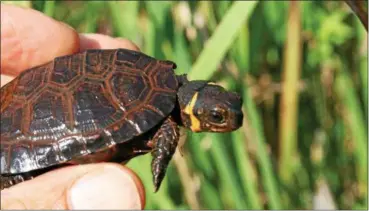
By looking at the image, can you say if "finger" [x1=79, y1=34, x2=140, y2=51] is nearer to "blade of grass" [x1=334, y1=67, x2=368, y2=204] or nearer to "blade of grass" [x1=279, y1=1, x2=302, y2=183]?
"blade of grass" [x1=279, y1=1, x2=302, y2=183]

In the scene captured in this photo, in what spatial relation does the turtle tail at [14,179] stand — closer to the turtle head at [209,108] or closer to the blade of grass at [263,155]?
the turtle head at [209,108]

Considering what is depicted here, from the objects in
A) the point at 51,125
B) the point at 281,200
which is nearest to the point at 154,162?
the point at 51,125

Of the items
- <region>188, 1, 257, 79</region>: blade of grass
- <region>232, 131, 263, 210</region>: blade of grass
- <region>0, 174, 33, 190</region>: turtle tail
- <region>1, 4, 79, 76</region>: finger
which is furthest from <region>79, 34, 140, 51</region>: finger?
<region>0, 174, 33, 190</region>: turtle tail

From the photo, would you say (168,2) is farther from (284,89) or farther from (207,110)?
(207,110)

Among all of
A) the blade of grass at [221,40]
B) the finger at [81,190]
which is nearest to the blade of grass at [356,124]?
the blade of grass at [221,40]

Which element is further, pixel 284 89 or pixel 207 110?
pixel 284 89

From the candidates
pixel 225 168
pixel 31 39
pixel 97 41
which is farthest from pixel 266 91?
pixel 31 39
